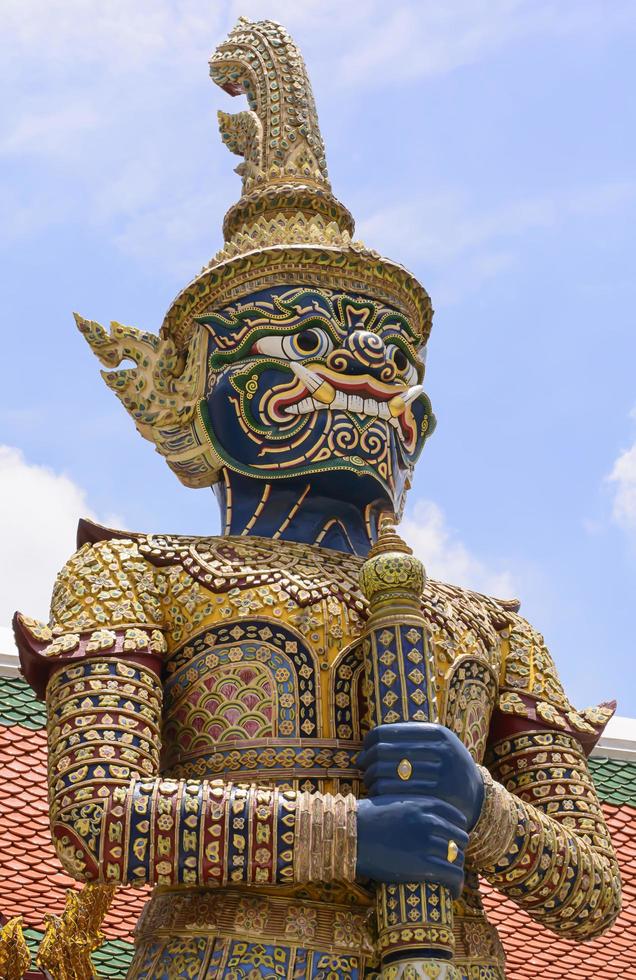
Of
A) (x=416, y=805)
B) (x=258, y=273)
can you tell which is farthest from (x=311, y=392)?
(x=416, y=805)

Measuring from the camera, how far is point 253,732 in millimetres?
4938

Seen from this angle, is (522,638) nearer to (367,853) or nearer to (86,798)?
(367,853)

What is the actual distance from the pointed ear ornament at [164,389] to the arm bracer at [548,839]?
1.56m

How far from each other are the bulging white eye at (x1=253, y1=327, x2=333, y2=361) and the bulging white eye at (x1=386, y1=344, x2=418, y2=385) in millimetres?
247

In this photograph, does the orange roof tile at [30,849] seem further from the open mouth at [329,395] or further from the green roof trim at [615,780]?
the green roof trim at [615,780]

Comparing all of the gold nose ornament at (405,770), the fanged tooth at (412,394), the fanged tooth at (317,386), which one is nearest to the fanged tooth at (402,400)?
the fanged tooth at (412,394)

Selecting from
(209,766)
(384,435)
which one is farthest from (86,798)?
(384,435)

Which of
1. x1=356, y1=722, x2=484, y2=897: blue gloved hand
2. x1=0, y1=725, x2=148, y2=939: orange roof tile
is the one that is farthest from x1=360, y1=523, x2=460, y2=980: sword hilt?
x1=0, y1=725, x2=148, y2=939: orange roof tile

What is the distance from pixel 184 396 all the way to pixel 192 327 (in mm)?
273

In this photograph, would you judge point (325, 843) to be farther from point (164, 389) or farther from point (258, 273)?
point (258, 273)

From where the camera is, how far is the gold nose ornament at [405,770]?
15.1 feet

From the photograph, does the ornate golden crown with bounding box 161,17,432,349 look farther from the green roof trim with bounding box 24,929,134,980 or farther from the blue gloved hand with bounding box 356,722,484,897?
the green roof trim with bounding box 24,929,134,980

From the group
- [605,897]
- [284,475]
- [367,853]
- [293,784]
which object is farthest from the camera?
[284,475]

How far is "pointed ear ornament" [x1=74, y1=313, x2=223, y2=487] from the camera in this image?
5793mm
